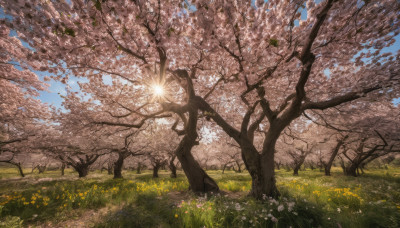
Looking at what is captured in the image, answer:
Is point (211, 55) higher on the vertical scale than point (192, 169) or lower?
higher

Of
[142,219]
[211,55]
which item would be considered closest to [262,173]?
[142,219]

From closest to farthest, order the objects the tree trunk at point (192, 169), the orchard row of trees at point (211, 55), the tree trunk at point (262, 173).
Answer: the orchard row of trees at point (211, 55)
the tree trunk at point (262, 173)
the tree trunk at point (192, 169)

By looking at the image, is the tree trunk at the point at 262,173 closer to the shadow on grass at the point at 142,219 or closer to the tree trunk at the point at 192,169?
the tree trunk at the point at 192,169

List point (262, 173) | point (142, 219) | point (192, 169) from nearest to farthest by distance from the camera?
point (142, 219), point (262, 173), point (192, 169)

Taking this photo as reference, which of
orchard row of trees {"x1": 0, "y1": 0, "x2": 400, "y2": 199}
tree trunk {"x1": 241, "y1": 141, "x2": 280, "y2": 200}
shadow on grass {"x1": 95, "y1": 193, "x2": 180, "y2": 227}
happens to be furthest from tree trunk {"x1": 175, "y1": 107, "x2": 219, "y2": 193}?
shadow on grass {"x1": 95, "y1": 193, "x2": 180, "y2": 227}

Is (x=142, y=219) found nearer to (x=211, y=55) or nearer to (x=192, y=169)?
(x=192, y=169)

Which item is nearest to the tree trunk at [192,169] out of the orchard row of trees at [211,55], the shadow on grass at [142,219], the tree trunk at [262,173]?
the orchard row of trees at [211,55]

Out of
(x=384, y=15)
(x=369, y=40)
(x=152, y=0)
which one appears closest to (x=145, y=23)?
(x=152, y=0)

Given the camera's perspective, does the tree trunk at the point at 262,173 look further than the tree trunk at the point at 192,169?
No

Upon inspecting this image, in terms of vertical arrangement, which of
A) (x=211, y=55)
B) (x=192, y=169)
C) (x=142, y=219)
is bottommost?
(x=142, y=219)

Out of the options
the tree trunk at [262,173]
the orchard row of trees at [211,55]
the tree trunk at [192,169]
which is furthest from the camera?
the tree trunk at [192,169]

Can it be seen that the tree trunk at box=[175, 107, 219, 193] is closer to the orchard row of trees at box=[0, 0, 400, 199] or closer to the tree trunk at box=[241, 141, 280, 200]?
the orchard row of trees at box=[0, 0, 400, 199]

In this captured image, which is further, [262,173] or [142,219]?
[262,173]

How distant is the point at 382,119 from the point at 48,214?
1993cm
